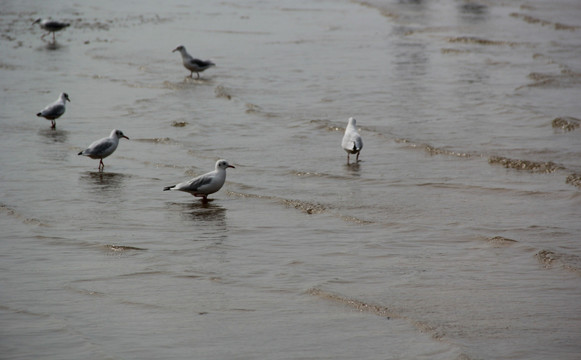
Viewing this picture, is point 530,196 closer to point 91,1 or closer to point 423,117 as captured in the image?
point 423,117

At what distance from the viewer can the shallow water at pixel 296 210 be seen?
7.09 metres

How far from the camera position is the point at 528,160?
12953 millimetres

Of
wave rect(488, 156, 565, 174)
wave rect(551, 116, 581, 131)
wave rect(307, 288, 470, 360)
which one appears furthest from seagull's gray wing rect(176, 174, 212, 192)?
wave rect(551, 116, 581, 131)

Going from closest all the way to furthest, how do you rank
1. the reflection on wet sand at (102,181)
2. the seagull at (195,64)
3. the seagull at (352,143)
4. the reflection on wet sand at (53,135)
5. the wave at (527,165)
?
the reflection on wet sand at (102,181), the wave at (527,165), the seagull at (352,143), the reflection on wet sand at (53,135), the seagull at (195,64)

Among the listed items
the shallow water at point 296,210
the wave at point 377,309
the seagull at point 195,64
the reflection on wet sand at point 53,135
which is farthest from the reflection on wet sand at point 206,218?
the seagull at point 195,64

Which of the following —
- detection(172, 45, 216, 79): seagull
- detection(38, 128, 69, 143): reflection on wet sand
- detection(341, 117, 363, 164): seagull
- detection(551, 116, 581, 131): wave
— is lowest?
detection(38, 128, 69, 143): reflection on wet sand

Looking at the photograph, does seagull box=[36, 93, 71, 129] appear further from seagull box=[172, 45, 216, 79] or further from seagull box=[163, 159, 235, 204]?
seagull box=[172, 45, 216, 79]

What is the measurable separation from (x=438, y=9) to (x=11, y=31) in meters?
16.9

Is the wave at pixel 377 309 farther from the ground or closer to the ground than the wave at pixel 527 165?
closer to the ground

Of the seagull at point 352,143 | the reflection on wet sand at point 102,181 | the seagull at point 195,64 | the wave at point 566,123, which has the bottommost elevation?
the reflection on wet sand at point 102,181

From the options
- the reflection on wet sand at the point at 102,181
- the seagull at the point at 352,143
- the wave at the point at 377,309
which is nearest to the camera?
the wave at the point at 377,309

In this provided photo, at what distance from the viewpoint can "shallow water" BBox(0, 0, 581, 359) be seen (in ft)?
23.3

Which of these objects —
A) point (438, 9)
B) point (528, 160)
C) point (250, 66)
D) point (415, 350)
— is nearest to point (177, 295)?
point (415, 350)

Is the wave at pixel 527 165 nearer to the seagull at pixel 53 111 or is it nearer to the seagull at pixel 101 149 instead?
the seagull at pixel 101 149
